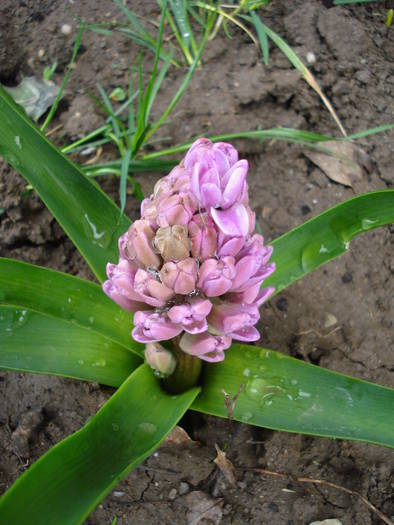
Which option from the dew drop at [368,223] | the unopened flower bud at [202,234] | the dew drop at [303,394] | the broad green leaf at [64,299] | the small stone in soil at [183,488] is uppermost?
the unopened flower bud at [202,234]

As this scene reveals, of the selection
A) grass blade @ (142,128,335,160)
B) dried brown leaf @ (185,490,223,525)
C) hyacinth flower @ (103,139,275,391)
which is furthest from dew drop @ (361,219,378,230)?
dried brown leaf @ (185,490,223,525)

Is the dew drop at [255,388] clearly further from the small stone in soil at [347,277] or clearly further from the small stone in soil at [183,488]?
the small stone in soil at [347,277]

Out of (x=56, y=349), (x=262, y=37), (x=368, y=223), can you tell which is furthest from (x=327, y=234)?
(x=262, y=37)

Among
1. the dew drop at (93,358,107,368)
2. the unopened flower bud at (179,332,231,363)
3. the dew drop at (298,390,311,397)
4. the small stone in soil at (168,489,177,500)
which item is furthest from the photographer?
the small stone in soil at (168,489,177,500)

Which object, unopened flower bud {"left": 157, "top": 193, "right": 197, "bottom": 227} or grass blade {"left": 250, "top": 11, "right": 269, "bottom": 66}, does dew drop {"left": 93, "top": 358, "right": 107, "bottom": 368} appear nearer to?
unopened flower bud {"left": 157, "top": 193, "right": 197, "bottom": 227}

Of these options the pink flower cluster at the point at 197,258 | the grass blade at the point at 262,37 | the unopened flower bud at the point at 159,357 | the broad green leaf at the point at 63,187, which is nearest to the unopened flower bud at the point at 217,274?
the pink flower cluster at the point at 197,258

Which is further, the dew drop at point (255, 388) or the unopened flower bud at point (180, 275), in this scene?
the dew drop at point (255, 388)

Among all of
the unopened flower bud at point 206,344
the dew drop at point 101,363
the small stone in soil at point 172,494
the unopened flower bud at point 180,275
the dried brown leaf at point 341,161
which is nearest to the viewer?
the unopened flower bud at point 180,275
